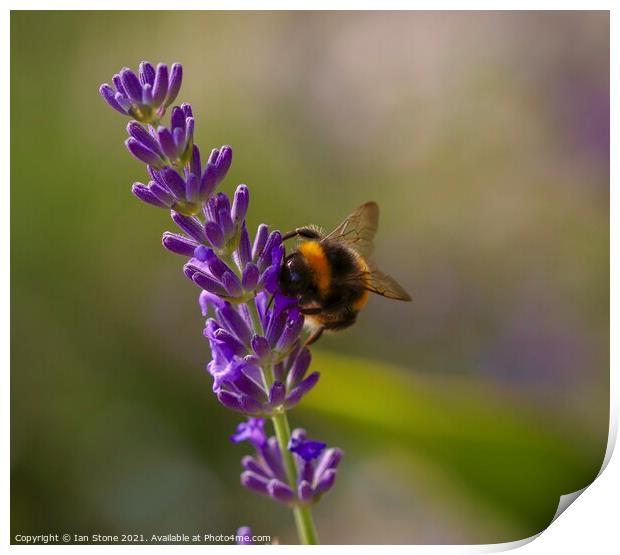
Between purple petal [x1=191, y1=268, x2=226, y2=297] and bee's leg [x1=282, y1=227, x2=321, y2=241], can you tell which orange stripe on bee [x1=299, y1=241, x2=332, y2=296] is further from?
purple petal [x1=191, y1=268, x2=226, y2=297]

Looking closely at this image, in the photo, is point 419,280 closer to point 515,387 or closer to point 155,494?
point 515,387

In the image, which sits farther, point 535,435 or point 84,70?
point 84,70

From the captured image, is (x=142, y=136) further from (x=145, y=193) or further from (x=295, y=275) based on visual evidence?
(x=295, y=275)

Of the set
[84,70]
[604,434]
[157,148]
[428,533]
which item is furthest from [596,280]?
[84,70]

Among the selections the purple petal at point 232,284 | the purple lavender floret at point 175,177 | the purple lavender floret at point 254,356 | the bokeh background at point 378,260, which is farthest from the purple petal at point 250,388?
the bokeh background at point 378,260

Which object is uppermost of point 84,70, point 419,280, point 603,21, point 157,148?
point 603,21
